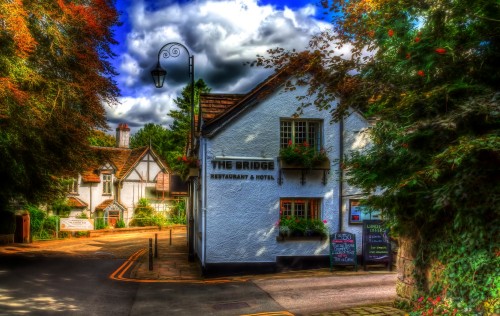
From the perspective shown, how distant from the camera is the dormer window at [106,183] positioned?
41625 mm

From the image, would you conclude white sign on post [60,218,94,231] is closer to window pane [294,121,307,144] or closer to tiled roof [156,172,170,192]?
tiled roof [156,172,170,192]

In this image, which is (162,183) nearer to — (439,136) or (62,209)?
(62,209)

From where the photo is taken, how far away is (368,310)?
802cm

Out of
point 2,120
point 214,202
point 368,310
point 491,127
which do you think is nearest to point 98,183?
point 2,120

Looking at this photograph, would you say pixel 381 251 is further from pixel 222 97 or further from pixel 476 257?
pixel 476 257

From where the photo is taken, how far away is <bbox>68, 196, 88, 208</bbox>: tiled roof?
38.0 meters

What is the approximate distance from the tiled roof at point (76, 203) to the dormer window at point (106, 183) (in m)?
2.63

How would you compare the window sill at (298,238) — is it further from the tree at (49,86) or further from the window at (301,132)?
the tree at (49,86)

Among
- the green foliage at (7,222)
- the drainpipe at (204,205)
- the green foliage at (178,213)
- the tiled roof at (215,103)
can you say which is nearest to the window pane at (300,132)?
the tiled roof at (215,103)

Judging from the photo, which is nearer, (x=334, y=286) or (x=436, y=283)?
(x=436, y=283)

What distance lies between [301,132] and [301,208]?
8.96 ft

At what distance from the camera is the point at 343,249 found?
13867mm

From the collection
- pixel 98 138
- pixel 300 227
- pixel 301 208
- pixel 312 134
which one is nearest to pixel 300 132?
pixel 312 134

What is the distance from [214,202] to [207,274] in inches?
92.1
